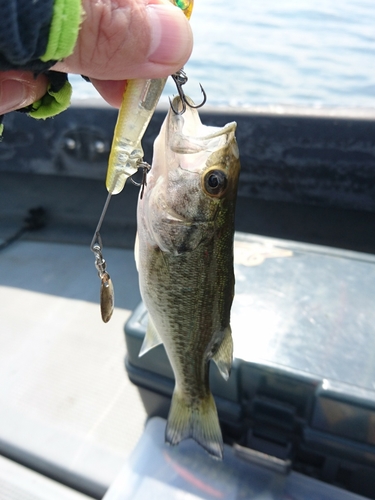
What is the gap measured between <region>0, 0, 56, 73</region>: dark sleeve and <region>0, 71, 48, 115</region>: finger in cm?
23

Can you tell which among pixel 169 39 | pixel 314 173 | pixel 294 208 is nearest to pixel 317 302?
pixel 169 39

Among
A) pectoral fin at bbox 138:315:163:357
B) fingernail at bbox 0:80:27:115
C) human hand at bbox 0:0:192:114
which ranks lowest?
pectoral fin at bbox 138:315:163:357

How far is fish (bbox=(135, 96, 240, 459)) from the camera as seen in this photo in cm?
142

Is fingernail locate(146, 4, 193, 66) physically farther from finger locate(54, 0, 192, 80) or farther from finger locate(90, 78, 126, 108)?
finger locate(90, 78, 126, 108)

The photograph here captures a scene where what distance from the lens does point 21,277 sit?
349 cm

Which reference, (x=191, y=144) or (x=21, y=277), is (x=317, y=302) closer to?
(x=191, y=144)

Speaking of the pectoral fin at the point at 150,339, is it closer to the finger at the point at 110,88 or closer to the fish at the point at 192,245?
the fish at the point at 192,245

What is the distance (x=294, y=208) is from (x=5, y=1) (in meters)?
3.12

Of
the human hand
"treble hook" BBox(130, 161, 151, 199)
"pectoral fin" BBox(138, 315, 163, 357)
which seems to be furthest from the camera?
"pectoral fin" BBox(138, 315, 163, 357)

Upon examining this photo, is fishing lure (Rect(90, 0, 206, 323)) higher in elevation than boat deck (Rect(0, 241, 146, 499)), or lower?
higher

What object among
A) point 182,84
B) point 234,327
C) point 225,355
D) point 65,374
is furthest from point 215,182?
point 65,374

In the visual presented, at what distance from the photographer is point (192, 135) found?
142 centimetres

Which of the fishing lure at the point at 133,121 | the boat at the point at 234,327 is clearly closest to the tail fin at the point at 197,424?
the boat at the point at 234,327

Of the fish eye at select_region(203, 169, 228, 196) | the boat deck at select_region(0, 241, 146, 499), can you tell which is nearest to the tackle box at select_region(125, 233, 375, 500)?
the boat deck at select_region(0, 241, 146, 499)
